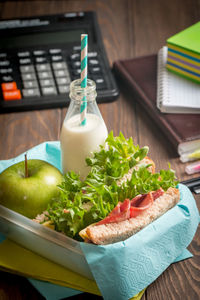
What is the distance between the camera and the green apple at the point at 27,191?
30.6 inches

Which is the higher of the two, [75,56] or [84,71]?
[84,71]

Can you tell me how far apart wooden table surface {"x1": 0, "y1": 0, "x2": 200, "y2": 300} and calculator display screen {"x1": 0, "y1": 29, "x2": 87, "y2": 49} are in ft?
0.48

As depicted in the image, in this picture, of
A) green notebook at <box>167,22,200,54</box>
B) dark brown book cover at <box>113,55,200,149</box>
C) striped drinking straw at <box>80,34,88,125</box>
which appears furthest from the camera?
green notebook at <box>167,22,200,54</box>

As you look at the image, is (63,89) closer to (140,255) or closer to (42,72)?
(42,72)

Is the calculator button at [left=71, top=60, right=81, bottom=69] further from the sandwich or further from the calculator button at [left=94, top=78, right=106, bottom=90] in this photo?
the sandwich

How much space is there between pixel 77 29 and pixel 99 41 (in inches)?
3.5

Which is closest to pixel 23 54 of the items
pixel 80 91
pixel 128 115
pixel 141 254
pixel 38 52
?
pixel 38 52

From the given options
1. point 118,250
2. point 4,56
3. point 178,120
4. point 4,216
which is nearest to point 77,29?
point 4,56

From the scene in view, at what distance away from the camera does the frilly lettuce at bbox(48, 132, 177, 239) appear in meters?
0.70

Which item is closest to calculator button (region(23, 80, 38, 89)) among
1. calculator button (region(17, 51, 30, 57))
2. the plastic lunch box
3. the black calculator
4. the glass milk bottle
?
the black calculator

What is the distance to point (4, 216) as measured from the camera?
29.6 inches

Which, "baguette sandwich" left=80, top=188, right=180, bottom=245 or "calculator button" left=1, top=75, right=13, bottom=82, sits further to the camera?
"calculator button" left=1, top=75, right=13, bottom=82

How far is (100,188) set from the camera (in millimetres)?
718

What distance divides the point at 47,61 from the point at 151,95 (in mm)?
313
